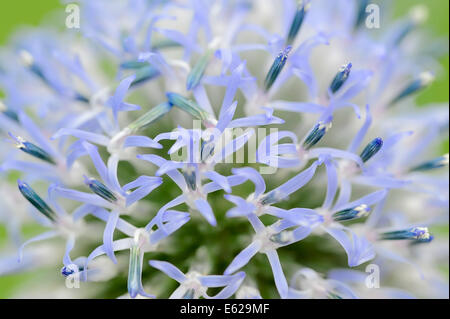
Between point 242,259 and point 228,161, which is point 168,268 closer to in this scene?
point 242,259

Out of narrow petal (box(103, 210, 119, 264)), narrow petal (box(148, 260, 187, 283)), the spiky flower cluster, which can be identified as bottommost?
narrow petal (box(148, 260, 187, 283))

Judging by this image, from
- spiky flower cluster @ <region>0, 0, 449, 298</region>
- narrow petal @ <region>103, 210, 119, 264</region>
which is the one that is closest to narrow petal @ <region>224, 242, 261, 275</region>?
spiky flower cluster @ <region>0, 0, 449, 298</region>

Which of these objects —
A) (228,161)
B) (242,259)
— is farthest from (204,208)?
(228,161)

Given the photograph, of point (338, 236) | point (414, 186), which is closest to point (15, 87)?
point (338, 236)

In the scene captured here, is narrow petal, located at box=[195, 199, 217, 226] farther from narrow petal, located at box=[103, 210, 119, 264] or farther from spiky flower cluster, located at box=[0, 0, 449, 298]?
narrow petal, located at box=[103, 210, 119, 264]

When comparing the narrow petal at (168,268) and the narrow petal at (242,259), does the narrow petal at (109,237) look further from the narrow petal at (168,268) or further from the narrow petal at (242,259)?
the narrow petal at (242,259)

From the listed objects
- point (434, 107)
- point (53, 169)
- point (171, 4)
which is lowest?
point (53, 169)
